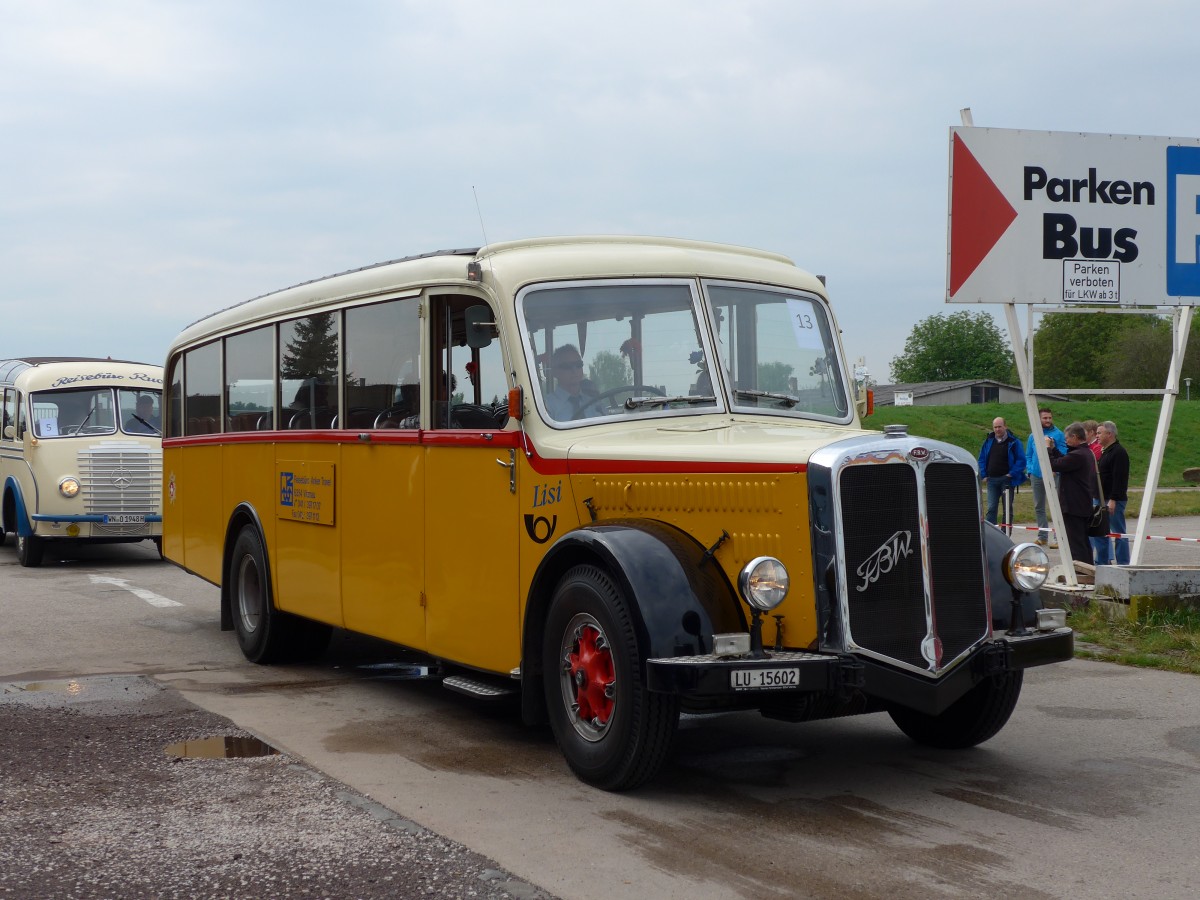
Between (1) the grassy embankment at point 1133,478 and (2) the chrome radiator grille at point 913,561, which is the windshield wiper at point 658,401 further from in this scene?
(1) the grassy embankment at point 1133,478

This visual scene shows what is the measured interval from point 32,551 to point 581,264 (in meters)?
13.2

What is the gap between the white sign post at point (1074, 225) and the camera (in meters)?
11.4

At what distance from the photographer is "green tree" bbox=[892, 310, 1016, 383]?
434 feet

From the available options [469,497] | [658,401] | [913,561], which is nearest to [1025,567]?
[913,561]

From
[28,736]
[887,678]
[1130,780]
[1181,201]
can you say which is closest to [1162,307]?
[1181,201]

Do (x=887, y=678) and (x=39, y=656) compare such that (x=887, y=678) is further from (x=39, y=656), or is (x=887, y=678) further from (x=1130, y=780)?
(x=39, y=656)

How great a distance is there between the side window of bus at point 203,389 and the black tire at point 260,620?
3.90ft

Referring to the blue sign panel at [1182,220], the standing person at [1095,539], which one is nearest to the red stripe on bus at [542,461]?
the blue sign panel at [1182,220]

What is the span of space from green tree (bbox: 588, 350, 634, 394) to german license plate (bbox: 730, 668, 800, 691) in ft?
6.31

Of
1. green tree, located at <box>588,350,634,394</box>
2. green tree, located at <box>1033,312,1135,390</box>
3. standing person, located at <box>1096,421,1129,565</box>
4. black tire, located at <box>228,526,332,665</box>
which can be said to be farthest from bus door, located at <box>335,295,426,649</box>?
green tree, located at <box>1033,312,1135,390</box>

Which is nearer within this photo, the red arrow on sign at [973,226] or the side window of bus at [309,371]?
the side window of bus at [309,371]

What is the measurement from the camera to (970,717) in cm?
670

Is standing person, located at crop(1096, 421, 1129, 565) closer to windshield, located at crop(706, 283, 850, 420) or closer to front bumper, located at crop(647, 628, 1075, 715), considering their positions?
windshield, located at crop(706, 283, 850, 420)

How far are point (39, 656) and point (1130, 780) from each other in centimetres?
735
